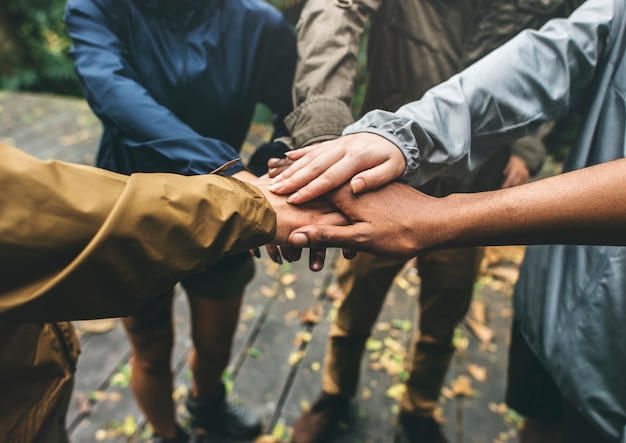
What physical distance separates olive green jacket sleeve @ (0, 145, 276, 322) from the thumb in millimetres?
288

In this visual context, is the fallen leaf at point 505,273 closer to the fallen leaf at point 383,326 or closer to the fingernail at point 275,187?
the fallen leaf at point 383,326

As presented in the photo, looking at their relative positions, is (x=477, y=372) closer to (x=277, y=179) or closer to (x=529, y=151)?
(x=529, y=151)

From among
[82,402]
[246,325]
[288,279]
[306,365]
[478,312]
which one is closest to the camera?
[82,402]

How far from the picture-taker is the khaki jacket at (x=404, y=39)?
1813 millimetres

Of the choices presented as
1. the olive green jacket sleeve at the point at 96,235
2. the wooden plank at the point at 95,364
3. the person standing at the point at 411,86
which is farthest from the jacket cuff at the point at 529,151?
the wooden plank at the point at 95,364

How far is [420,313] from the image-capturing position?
2.31m

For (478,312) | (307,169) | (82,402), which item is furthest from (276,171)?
(478,312)

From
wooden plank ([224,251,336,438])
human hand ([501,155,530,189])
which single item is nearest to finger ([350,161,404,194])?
human hand ([501,155,530,189])

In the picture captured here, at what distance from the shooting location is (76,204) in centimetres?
89

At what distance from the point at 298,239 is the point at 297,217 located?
10cm

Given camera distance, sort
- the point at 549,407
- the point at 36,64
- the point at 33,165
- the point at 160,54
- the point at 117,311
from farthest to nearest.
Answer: the point at 36,64
the point at 549,407
the point at 160,54
the point at 117,311
the point at 33,165

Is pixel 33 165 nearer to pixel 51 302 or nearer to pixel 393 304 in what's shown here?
pixel 51 302

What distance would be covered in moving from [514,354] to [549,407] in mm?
257

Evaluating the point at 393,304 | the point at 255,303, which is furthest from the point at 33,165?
the point at 393,304
